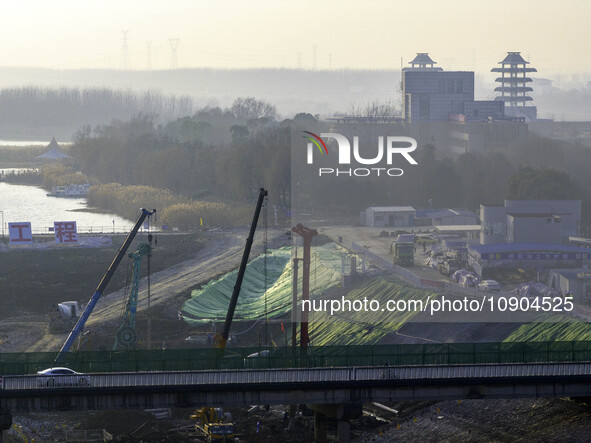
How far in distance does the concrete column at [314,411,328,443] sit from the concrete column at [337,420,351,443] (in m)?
0.70

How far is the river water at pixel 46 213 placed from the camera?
73938 mm

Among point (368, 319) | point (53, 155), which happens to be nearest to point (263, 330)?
point (368, 319)

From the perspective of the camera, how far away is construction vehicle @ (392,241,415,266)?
160ft

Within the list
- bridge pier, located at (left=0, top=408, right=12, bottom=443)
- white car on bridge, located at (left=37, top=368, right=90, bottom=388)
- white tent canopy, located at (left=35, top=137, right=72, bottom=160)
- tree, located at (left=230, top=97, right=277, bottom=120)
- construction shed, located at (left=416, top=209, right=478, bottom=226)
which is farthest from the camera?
tree, located at (left=230, top=97, right=277, bottom=120)

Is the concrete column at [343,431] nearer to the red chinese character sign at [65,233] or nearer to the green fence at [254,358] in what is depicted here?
the green fence at [254,358]

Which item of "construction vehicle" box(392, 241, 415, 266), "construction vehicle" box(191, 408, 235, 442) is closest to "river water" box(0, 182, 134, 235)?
"construction vehicle" box(392, 241, 415, 266)

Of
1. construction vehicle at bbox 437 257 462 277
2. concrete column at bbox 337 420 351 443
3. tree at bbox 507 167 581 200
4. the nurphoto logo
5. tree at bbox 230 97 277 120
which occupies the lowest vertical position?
concrete column at bbox 337 420 351 443

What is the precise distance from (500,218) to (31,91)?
147402mm

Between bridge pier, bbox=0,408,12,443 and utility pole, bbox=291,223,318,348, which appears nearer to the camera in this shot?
bridge pier, bbox=0,408,12,443

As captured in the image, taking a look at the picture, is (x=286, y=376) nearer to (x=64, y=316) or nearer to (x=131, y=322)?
(x=131, y=322)

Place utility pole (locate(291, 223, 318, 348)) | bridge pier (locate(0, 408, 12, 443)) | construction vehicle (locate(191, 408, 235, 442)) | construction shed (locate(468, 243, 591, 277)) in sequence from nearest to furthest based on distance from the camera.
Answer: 1. bridge pier (locate(0, 408, 12, 443))
2. construction vehicle (locate(191, 408, 235, 442))
3. utility pole (locate(291, 223, 318, 348))
4. construction shed (locate(468, 243, 591, 277))

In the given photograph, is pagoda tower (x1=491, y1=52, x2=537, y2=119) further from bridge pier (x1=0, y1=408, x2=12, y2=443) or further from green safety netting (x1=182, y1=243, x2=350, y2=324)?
bridge pier (x1=0, y1=408, x2=12, y2=443)

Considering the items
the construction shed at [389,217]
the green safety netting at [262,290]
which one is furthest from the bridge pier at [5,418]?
the construction shed at [389,217]

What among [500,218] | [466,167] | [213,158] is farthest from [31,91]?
[500,218]
